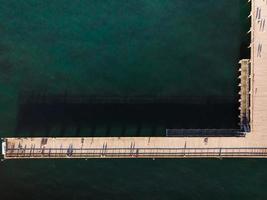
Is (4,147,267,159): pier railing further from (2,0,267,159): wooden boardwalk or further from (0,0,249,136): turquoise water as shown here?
(0,0,249,136): turquoise water

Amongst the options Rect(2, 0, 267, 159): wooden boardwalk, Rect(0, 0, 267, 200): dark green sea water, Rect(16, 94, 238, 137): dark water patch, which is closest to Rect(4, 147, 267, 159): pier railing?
Rect(2, 0, 267, 159): wooden boardwalk

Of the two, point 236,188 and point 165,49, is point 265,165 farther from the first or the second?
point 165,49

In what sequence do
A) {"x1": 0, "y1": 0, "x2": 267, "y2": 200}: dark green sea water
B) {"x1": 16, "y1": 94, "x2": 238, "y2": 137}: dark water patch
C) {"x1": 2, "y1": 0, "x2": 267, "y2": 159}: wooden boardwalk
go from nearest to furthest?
{"x1": 2, "y1": 0, "x2": 267, "y2": 159}: wooden boardwalk < {"x1": 0, "y1": 0, "x2": 267, "y2": 200}: dark green sea water < {"x1": 16, "y1": 94, "x2": 238, "y2": 137}: dark water patch

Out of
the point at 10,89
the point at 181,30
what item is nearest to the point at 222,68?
the point at 181,30

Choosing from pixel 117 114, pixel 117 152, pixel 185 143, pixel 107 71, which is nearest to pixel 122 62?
pixel 107 71

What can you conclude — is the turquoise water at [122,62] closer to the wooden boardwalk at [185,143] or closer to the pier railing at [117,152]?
the wooden boardwalk at [185,143]

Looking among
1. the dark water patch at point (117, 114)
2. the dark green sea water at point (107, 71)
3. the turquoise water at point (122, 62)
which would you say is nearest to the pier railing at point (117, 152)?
the dark green sea water at point (107, 71)

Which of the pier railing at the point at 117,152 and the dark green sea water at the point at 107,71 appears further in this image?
the dark green sea water at the point at 107,71
